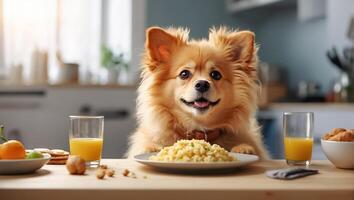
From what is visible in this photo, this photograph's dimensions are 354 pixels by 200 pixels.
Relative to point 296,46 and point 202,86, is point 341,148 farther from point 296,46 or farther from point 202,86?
point 296,46

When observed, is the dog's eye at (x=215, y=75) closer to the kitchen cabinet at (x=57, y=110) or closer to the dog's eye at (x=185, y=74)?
the dog's eye at (x=185, y=74)

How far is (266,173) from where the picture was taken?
1.22 m

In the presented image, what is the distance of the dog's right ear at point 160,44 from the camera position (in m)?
1.81

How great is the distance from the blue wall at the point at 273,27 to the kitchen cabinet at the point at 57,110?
0.91 m

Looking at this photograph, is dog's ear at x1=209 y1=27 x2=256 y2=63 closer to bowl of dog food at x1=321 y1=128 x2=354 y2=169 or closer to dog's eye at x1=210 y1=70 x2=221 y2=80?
dog's eye at x1=210 y1=70 x2=221 y2=80

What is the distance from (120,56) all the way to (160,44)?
2976 millimetres

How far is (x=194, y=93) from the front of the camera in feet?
5.63

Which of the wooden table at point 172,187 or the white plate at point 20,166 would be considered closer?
the wooden table at point 172,187

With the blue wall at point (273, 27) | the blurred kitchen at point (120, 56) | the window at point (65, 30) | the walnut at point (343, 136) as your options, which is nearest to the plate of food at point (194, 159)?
the walnut at point (343, 136)

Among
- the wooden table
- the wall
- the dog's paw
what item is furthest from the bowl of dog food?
the wall

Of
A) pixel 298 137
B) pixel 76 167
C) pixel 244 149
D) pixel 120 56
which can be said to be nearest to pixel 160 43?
pixel 244 149

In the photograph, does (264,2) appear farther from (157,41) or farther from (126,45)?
(157,41)

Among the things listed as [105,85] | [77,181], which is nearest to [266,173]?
[77,181]

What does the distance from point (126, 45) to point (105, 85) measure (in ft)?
2.33
